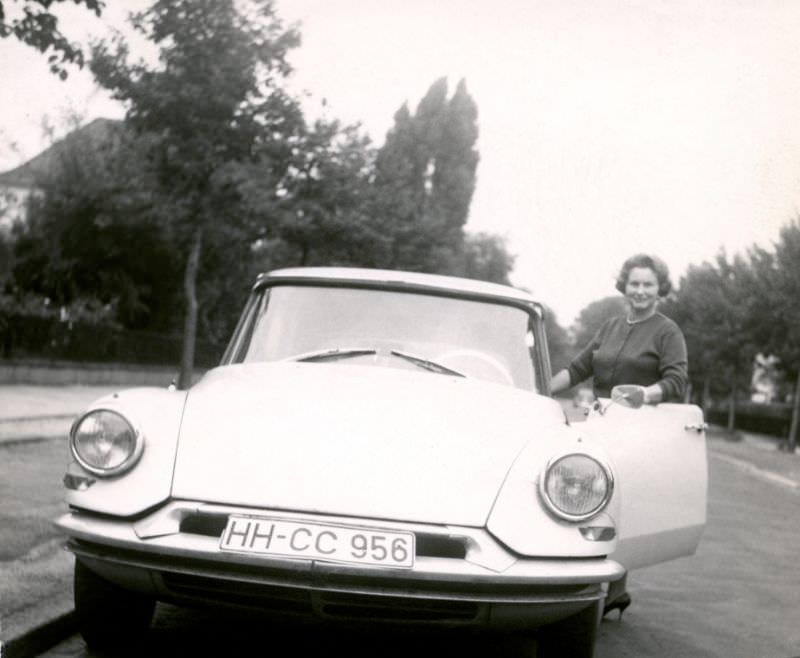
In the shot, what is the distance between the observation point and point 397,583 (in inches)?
140

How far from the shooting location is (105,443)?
400cm

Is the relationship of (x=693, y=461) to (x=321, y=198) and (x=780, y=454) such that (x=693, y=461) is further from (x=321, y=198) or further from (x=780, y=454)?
→ (x=780, y=454)

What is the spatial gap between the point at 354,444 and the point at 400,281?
1438mm

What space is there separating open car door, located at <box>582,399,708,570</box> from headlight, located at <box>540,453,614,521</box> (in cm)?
10

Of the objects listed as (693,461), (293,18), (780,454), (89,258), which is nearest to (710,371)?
(780,454)

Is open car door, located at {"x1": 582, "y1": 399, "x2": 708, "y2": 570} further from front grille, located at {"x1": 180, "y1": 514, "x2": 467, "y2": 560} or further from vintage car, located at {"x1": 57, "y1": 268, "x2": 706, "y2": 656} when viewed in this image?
front grille, located at {"x1": 180, "y1": 514, "x2": 467, "y2": 560}

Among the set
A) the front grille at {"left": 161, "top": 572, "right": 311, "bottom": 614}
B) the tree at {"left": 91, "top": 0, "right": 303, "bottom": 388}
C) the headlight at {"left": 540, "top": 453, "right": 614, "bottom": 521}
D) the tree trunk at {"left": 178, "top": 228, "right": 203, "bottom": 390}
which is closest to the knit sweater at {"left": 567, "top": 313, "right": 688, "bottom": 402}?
the headlight at {"left": 540, "top": 453, "right": 614, "bottom": 521}

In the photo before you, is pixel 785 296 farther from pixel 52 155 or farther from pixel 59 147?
pixel 52 155

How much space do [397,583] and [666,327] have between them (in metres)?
2.77

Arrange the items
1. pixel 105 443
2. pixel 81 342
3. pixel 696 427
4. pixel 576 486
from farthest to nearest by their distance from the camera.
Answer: pixel 81 342
pixel 696 427
pixel 105 443
pixel 576 486

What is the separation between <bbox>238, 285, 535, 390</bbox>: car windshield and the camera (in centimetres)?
502

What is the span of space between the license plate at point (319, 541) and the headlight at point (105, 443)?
0.51 meters

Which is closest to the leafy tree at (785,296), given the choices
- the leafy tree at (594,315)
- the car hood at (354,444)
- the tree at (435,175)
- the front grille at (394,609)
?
the tree at (435,175)

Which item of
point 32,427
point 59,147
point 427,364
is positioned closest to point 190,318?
point 32,427
